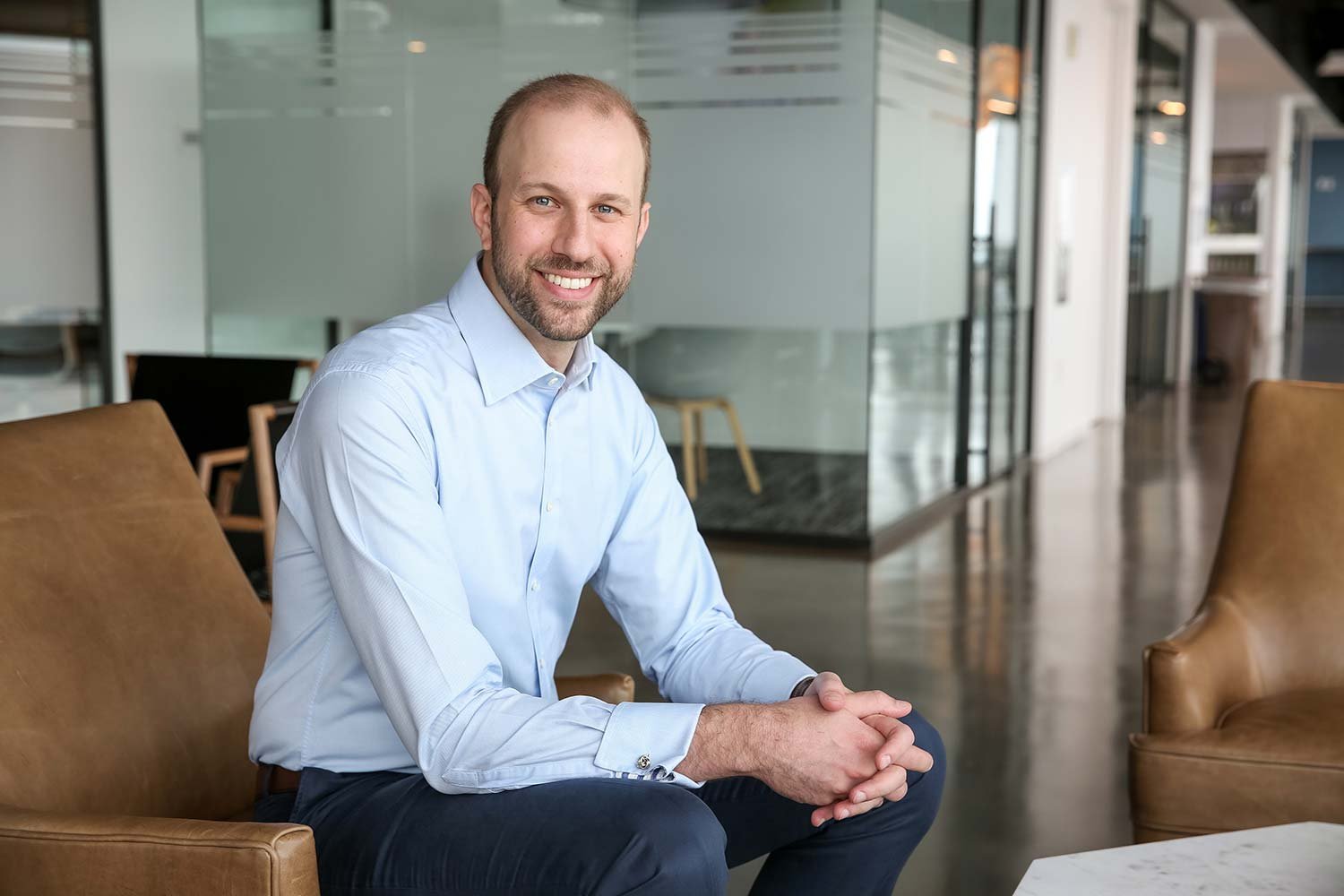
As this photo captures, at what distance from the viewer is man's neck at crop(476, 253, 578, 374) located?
176cm

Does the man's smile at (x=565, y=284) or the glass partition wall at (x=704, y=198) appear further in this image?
the glass partition wall at (x=704, y=198)

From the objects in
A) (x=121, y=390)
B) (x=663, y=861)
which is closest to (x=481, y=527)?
(x=663, y=861)

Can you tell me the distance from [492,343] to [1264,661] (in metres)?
1.62

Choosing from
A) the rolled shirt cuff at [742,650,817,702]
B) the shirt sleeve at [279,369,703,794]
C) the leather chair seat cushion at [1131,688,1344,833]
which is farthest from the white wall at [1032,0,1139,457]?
the shirt sleeve at [279,369,703,794]

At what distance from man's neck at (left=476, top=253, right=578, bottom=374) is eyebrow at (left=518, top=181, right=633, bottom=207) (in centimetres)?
12

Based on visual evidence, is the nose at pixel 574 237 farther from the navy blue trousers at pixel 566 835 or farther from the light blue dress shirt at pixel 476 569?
the navy blue trousers at pixel 566 835

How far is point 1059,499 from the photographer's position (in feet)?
22.4

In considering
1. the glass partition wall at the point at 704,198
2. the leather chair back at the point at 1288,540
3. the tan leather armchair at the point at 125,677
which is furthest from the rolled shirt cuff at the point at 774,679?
the glass partition wall at the point at 704,198

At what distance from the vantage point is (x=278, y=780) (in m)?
1.69

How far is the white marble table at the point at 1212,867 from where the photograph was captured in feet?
5.27

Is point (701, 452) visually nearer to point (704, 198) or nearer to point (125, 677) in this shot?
point (704, 198)

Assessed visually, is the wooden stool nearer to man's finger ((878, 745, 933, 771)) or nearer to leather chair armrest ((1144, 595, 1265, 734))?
leather chair armrest ((1144, 595, 1265, 734))

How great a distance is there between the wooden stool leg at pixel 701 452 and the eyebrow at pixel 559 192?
13.4 feet

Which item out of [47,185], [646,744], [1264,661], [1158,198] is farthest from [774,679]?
[1158,198]
